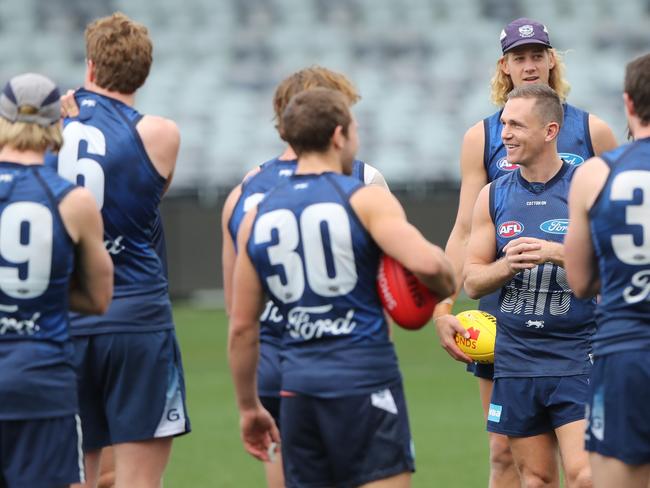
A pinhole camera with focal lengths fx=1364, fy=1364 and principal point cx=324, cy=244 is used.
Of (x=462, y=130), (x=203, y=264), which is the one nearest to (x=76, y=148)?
(x=203, y=264)

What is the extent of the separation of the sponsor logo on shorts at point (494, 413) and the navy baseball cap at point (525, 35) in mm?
1918

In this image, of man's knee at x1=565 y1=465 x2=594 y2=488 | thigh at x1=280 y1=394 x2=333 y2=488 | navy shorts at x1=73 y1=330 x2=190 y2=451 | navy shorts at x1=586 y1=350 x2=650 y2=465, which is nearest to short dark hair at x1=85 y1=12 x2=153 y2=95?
navy shorts at x1=73 y1=330 x2=190 y2=451

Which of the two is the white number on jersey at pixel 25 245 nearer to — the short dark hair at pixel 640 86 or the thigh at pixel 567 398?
the short dark hair at pixel 640 86

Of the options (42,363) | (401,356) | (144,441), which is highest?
(42,363)

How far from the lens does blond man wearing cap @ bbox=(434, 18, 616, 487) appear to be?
6.87 metres

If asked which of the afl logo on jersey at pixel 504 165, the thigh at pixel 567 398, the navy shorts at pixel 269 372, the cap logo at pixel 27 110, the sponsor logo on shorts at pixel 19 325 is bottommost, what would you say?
the thigh at pixel 567 398

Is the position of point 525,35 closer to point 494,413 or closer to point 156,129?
point 494,413

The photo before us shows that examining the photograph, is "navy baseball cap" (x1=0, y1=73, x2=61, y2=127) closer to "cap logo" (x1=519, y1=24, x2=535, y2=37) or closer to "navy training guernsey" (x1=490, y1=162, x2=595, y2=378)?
"navy training guernsey" (x1=490, y1=162, x2=595, y2=378)

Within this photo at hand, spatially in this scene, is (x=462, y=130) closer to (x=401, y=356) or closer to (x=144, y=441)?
(x=401, y=356)

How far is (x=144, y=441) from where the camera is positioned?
19.2 ft

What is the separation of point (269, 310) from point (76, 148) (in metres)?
1.07

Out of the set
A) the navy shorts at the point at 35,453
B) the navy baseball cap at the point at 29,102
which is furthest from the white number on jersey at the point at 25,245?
the navy shorts at the point at 35,453

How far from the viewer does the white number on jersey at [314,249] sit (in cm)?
473

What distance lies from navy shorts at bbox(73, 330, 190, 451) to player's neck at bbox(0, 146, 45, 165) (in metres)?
1.03
